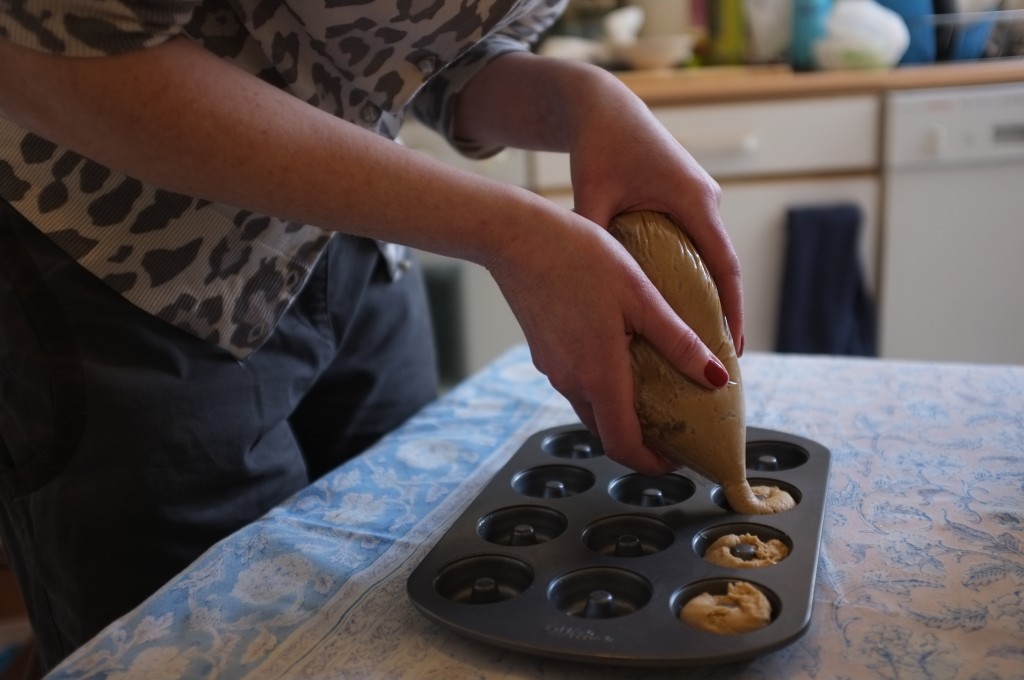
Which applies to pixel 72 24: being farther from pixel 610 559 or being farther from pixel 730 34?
pixel 730 34

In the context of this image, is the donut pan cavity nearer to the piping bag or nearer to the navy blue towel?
the piping bag

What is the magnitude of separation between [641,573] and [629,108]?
0.37 meters

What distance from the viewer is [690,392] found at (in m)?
0.64

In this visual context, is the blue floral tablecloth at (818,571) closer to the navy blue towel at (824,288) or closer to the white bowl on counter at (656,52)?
the navy blue towel at (824,288)

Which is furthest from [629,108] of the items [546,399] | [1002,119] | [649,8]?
[649,8]

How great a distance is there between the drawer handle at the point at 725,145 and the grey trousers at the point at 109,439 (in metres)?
1.21

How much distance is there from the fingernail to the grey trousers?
1.22 ft

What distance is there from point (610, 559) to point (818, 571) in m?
0.14

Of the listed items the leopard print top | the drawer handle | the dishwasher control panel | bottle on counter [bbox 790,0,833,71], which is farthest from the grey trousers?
bottle on counter [bbox 790,0,833,71]

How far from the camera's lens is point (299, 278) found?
Answer: 0.79m

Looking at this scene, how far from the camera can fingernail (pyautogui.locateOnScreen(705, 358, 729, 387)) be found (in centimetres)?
63

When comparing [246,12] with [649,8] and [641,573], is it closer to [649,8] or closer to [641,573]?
[641,573]

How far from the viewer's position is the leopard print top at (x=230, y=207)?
66 cm

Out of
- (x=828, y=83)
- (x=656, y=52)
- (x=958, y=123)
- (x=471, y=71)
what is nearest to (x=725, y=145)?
(x=828, y=83)
